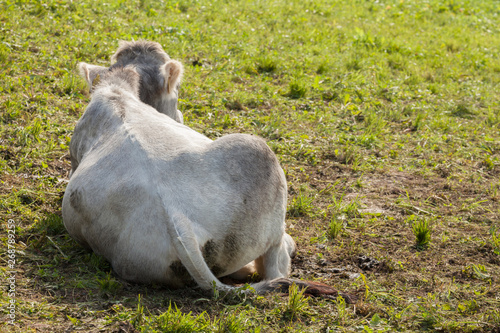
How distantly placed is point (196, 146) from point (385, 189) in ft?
8.85

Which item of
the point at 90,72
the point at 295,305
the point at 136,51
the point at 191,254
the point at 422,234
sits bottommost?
the point at 422,234

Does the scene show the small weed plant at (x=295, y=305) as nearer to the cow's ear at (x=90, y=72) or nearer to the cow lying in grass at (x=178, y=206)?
the cow lying in grass at (x=178, y=206)

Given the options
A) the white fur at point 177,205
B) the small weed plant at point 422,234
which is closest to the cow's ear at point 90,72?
the white fur at point 177,205

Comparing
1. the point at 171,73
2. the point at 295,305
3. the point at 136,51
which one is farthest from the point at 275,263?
the point at 136,51

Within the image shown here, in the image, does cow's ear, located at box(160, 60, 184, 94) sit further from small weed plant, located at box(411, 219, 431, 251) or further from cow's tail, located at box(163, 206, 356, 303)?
small weed plant, located at box(411, 219, 431, 251)

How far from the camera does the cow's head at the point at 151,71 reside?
5.51m

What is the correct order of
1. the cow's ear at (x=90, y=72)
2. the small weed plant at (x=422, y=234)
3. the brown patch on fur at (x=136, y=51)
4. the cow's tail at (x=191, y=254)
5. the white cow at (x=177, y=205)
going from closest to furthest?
1. the cow's tail at (x=191, y=254)
2. the white cow at (x=177, y=205)
3. the small weed plant at (x=422, y=234)
4. the cow's ear at (x=90, y=72)
5. the brown patch on fur at (x=136, y=51)

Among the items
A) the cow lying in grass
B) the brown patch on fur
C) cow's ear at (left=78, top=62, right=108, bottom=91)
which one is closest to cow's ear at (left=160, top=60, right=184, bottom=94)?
the brown patch on fur

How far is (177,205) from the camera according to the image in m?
3.60

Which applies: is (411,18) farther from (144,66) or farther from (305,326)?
(305,326)

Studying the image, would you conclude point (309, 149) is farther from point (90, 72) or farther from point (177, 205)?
point (177, 205)

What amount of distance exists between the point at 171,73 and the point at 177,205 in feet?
7.79

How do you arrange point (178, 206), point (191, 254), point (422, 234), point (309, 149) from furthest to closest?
point (309, 149) < point (422, 234) < point (178, 206) < point (191, 254)

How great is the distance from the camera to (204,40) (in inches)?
366
